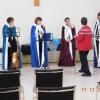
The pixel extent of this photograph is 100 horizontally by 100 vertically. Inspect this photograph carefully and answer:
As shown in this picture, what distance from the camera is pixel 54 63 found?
11797 millimetres

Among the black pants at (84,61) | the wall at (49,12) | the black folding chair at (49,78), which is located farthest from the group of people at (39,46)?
the black folding chair at (49,78)

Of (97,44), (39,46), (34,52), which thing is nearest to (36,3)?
(39,46)

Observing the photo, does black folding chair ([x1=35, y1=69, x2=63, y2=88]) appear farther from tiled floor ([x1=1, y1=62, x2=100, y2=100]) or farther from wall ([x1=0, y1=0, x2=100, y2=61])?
wall ([x1=0, y1=0, x2=100, y2=61])

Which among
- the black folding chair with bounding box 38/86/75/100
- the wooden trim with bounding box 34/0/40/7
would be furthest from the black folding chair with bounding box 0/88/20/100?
the wooden trim with bounding box 34/0/40/7

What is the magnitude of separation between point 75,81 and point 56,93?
4.22 metres

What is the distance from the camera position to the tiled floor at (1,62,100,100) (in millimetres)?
6980

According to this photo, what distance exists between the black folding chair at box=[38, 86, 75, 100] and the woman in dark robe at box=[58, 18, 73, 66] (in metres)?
6.72

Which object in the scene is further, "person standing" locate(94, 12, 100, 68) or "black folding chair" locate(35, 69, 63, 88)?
"person standing" locate(94, 12, 100, 68)

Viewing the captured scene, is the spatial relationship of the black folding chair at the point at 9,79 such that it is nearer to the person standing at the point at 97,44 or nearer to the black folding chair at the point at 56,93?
the black folding chair at the point at 56,93

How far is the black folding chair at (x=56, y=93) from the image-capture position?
438 centimetres

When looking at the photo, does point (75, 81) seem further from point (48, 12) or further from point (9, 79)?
point (48, 12)

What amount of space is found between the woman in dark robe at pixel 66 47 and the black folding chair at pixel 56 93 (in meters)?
6.72

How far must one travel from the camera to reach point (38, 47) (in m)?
10.9

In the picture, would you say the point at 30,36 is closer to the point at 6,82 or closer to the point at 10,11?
the point at 10,11
